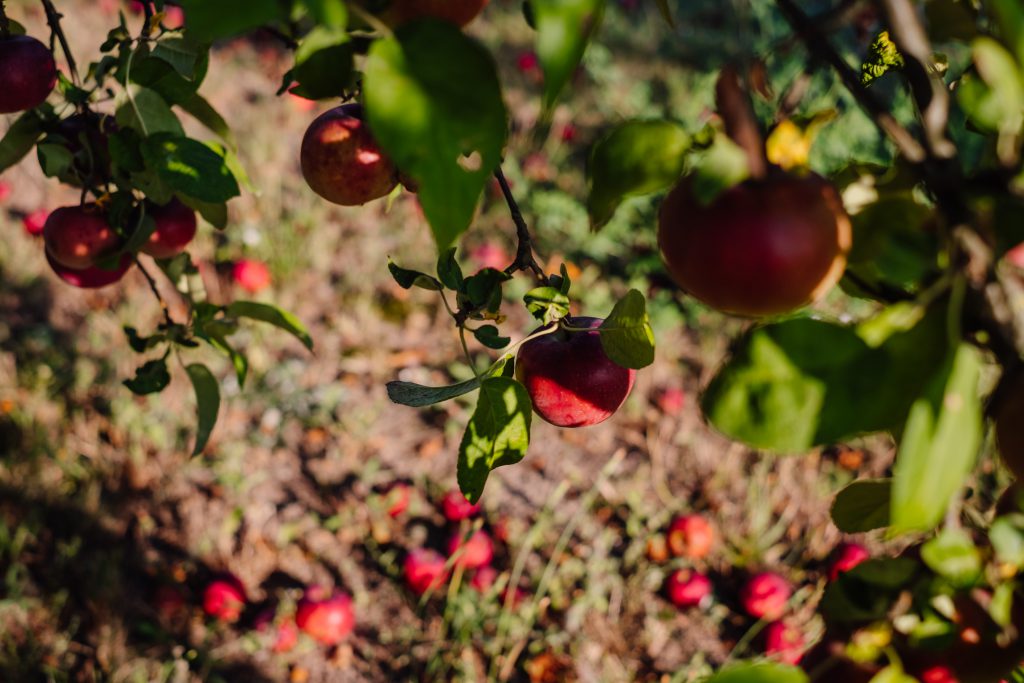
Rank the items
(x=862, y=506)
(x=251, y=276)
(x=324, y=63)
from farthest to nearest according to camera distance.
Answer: (x=251, y=276) → (x=862, y=506) → (x=324, y=63)

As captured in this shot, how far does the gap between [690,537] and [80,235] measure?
1.35m

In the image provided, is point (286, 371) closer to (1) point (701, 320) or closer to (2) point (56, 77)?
(1) point (701, 320)

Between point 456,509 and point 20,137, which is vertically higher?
point 20,137

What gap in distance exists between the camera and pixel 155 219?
75 centimetres

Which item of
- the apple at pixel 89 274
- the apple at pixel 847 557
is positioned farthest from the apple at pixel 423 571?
the apple at pixel 89 274

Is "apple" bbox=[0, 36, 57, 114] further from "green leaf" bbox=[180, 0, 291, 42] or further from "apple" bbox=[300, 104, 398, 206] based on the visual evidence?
"green leaf" bbox=[180, 0, 291, 42]

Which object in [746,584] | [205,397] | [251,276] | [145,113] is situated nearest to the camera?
[145,113]

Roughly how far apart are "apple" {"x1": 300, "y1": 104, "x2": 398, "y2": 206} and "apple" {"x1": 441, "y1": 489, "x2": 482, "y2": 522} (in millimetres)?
1130

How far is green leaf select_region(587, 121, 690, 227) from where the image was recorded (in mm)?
347

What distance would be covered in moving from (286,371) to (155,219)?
1.35m

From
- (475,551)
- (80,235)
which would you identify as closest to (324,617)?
(475,551)

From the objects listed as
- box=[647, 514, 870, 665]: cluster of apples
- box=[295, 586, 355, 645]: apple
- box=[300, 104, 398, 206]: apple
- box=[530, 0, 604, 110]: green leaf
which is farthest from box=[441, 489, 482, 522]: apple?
box=[530, 0, 604, 110]: green leaf

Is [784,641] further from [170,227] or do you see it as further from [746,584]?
[170,227]

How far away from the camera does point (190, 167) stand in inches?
22.9
